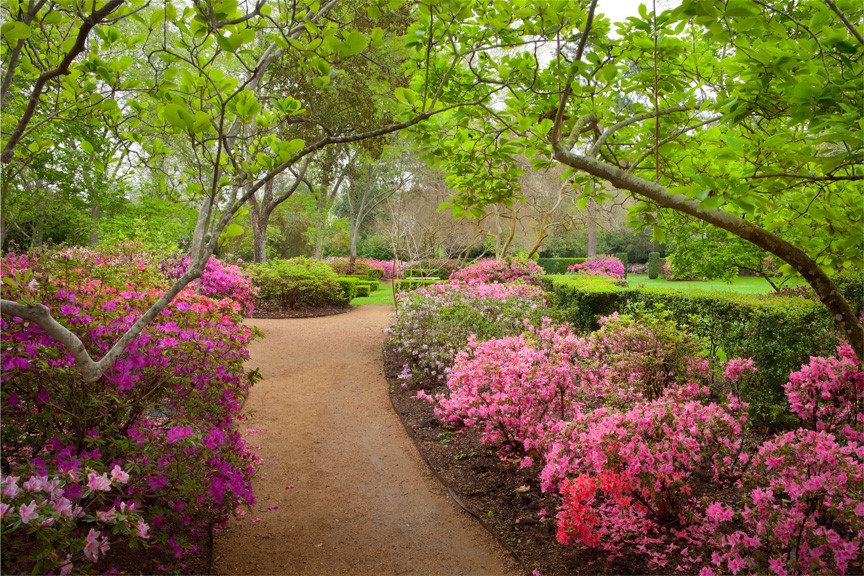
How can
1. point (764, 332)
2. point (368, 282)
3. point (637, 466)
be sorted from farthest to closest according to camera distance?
point (368, 282) < point (764, 332) < point (637, 466)

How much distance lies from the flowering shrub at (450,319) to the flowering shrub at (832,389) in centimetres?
360

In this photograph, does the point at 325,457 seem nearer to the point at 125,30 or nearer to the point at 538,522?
the point at 538,522

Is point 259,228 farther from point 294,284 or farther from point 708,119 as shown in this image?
point 708,119

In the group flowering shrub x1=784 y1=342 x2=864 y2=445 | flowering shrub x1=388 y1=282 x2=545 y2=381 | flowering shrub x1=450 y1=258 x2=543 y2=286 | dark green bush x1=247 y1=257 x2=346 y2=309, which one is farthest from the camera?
dark green bush x1=247 y1=257 x2=346 y2=309

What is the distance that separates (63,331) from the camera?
186 centimetres

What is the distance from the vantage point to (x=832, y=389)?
311 cm

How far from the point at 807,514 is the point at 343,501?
277 cm

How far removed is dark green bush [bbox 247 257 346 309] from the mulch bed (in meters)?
8.05

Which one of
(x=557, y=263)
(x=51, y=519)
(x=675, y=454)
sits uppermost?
(x=557, y=263)

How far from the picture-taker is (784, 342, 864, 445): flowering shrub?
3.03 m

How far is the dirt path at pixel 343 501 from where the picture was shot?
3.06 meters

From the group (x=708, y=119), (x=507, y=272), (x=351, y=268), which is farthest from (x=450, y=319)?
(x=351, y=268)

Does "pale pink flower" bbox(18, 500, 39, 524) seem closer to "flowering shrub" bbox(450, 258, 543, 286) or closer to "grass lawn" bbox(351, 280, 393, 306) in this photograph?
"flowering shrub" bbox(450, 258, 543, 286)

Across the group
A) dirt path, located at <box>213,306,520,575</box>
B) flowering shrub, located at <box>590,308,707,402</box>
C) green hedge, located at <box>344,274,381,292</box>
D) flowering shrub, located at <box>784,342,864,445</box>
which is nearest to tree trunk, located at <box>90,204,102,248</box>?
green hedge, located at <box>344,274,381,292</box>
